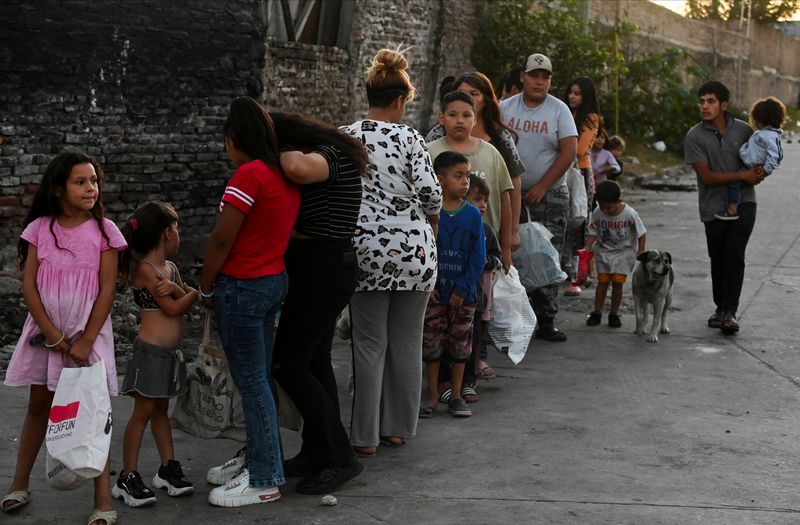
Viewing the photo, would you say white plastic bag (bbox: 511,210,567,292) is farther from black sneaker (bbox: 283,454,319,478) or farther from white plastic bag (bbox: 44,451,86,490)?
white plastic bag (bbox: 44,451,86,490)

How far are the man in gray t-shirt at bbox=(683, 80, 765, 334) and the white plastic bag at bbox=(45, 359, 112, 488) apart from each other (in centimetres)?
560

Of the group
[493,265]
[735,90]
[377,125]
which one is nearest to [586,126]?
[493,265]

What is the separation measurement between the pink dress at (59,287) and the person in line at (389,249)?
1.36 m

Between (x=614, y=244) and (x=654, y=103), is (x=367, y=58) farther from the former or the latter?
(x=654, y=103)

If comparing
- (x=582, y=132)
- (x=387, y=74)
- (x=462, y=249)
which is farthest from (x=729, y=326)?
(x=387, y=74)

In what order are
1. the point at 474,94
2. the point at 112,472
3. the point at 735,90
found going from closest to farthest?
the point at 112,472, the point at 474,94, the point at 735,90

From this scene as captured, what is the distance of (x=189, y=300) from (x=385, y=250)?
999mm

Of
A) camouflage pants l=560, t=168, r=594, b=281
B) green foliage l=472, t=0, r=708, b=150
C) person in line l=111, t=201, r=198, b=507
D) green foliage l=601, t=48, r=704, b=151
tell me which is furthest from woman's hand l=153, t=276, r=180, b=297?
green foliage l=601, t=48, r=704, b=151

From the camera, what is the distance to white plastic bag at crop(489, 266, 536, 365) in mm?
7113

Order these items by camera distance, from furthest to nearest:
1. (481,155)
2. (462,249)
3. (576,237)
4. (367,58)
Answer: (367,58) → (576,237) → (481,155) → (462,249)

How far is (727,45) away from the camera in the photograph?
1748 inches

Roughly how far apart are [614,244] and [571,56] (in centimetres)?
1118

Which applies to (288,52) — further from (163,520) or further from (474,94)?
(163,520)

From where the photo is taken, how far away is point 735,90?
45.1 meters
